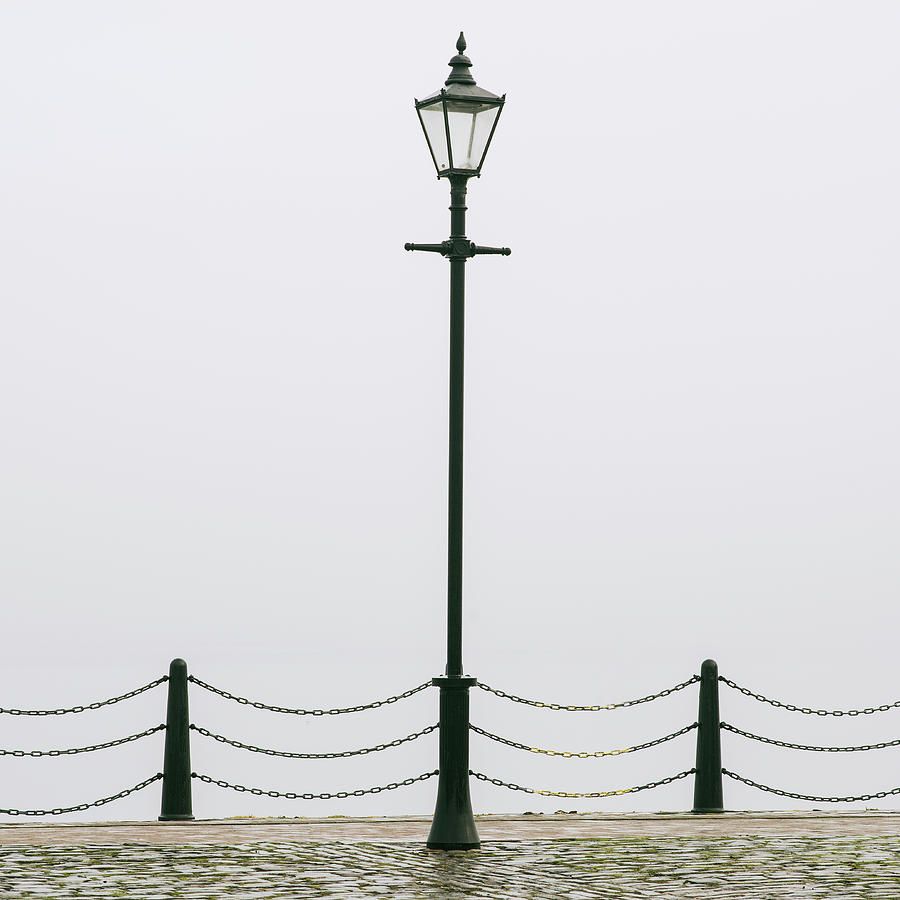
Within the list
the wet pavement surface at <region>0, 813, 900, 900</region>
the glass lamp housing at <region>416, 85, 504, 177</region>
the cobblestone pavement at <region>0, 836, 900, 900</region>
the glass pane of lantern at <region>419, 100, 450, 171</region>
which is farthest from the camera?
the glass pane of lantern at <region>419, 100, 450, 171</region>

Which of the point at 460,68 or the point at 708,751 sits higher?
the point at 460,68

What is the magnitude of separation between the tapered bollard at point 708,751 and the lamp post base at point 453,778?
→ 11.5 ft

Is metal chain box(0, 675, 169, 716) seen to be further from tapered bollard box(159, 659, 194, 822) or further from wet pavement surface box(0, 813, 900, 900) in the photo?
wet pavement surface box(0, 813, 900, 900)

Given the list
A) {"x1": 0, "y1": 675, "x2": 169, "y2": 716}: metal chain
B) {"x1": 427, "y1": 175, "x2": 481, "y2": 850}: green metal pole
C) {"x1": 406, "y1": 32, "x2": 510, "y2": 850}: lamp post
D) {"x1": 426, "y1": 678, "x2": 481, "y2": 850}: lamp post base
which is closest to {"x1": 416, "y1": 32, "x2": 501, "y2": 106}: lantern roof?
{"x1": 406, "y1": 32, "x2": 510, "y2": 850}: lamp post

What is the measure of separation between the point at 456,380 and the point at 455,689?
223 cm

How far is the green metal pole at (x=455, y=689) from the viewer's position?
11602mm

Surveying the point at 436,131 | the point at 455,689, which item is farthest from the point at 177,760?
the point at 436,131

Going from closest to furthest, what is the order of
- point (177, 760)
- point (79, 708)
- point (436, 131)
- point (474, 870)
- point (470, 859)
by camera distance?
point (474, 870) < point (470, 859) < point (436, 131) < point (177, 760) < point (79, 708)

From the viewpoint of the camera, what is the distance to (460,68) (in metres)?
12.0

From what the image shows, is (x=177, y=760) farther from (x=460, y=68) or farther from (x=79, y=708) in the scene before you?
(x=460, y=68)

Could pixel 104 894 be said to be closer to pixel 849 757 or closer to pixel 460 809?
pixel 460 809

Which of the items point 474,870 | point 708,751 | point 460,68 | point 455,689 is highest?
point 460,68

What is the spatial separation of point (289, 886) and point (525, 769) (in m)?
168

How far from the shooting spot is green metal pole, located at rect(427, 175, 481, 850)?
38.1 ft
